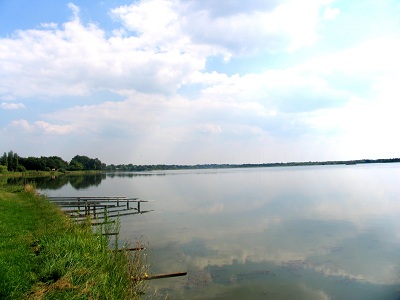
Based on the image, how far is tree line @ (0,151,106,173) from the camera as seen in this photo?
91.2 m

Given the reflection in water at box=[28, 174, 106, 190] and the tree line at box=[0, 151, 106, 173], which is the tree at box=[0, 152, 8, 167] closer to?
the tree line at box=[0, 151, 106, 173]

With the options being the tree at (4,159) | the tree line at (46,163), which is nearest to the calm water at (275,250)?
the tree line at (46,163)

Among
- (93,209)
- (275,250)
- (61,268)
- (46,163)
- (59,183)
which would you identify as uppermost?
(46,163)

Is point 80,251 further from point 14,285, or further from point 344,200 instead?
point 344,200

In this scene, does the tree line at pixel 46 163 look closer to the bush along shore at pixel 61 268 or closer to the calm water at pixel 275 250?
the calm water at pixel 275 250

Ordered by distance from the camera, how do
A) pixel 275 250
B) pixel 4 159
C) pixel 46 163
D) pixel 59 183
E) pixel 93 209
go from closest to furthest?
pixel 275 250
pixel 93 209
pixel 59 183
pixel 4 159
pixel 46 163

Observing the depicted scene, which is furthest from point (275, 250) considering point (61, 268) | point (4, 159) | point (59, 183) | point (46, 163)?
point (46, 163)

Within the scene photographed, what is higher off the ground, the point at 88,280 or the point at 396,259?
A: the point at 88,280

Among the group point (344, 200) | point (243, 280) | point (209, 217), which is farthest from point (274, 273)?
point (344, 200)

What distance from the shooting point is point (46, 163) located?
391 ft

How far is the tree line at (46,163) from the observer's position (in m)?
91.2

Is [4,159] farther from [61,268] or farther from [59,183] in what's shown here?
[61,268]

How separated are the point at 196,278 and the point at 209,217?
12.7 metres

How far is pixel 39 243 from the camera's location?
9.65 m
